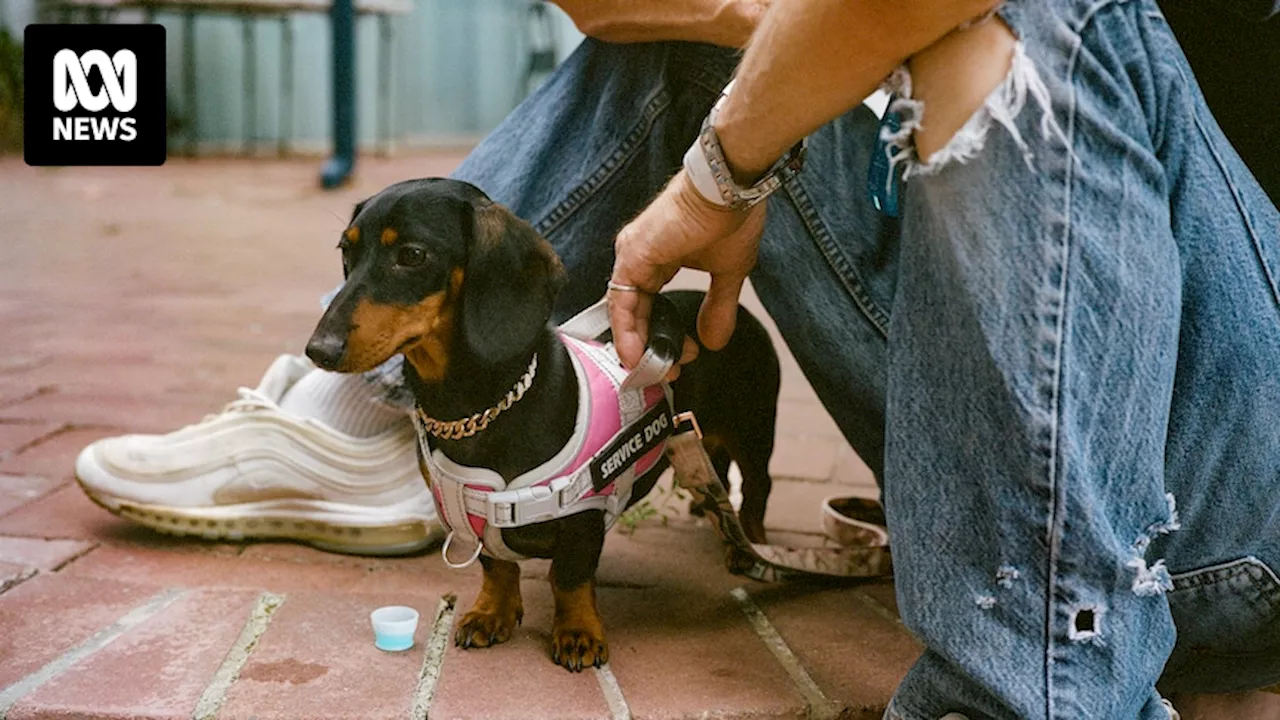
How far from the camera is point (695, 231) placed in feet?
3.88

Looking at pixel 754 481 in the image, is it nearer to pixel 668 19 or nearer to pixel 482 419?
pixel 482 419

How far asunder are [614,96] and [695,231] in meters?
0.50

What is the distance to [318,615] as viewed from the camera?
149 cm

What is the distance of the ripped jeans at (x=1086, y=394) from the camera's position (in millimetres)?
952

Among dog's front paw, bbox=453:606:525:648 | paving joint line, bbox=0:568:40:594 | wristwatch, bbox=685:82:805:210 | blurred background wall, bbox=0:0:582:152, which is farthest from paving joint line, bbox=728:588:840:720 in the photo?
blurred background wall, bbox=0:0:582:152

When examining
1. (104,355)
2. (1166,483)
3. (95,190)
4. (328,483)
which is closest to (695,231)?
(1166,483)

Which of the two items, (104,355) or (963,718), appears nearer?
(963,718)

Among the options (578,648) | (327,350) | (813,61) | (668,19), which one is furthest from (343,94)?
(813,61)

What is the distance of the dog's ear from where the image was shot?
4.54 ft

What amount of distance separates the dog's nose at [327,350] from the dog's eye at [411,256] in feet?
0.39

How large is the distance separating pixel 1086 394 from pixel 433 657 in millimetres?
770

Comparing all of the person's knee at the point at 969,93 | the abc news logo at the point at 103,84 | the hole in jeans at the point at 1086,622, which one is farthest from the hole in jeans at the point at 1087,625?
the abc news logo at the point at 103,84

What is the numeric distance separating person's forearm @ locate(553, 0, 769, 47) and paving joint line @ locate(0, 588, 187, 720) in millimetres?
862

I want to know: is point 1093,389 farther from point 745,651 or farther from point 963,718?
point 745,651
